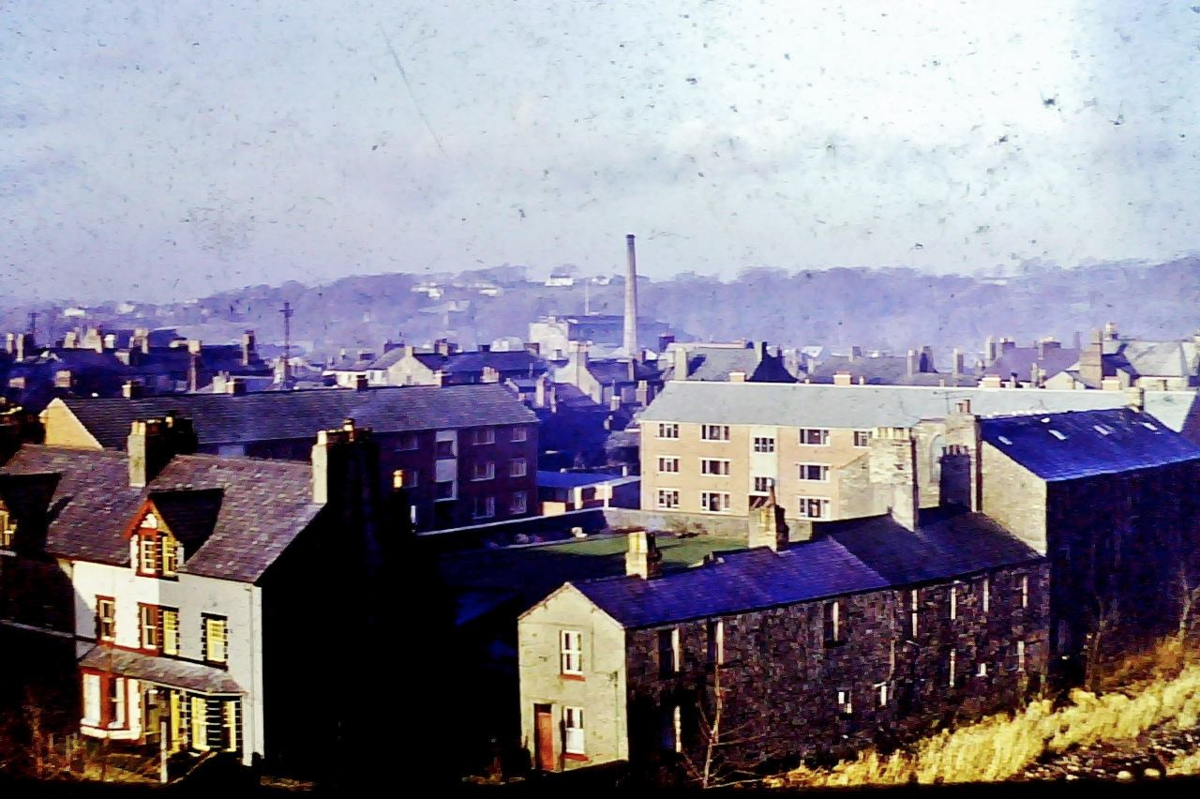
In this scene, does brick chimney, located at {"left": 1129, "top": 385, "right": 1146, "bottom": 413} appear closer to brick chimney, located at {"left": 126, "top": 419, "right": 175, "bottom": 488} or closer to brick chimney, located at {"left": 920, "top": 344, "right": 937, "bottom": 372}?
brick chimney, located at {"left": 920, "top": 344, "right": 937, "bottom": 372}

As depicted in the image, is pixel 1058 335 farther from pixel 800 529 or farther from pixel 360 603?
pixel 360 603

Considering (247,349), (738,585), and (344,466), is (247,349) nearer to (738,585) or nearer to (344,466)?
(344,466)

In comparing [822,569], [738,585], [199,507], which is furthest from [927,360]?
[199,507]

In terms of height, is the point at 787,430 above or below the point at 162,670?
above

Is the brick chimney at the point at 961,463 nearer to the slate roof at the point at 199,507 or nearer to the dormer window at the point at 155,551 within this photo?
the slate roof at the point at 199,507

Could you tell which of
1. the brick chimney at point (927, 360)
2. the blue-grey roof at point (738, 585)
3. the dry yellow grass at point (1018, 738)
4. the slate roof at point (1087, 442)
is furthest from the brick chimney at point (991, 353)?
the blue-grey roof at point (738, 585)

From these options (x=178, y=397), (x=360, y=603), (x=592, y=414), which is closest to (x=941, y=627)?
(x=360, y=603)

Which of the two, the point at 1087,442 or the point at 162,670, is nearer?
the point at 162,670
